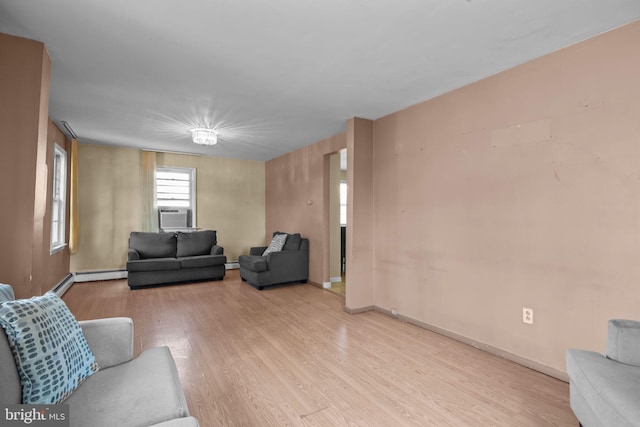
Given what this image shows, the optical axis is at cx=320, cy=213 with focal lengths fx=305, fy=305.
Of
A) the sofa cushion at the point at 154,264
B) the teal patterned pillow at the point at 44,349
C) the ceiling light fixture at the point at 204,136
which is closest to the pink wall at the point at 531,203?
the ceiling light fixture at the point at 204,136

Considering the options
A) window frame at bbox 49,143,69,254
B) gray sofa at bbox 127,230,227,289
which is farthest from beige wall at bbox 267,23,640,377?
window frame at bbox 49,143,69,254

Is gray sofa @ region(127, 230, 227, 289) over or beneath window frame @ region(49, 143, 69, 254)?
beneath

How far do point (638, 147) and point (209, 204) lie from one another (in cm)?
667

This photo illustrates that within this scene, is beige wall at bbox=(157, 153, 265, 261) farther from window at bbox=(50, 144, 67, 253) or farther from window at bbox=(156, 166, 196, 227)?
window at bbox=(50, 144, 67, 253)

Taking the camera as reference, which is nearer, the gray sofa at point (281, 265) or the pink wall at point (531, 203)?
the pink wall at point (531, 203)

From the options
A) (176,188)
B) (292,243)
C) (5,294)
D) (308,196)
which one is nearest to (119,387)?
(5,294)

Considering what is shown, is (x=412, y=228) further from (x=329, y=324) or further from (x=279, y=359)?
(x=279, y=359)

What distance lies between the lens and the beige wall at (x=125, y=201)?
5.73 meters

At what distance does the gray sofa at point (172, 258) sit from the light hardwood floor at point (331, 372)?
1.13 m

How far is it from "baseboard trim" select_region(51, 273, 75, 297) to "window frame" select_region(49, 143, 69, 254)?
1.79 feet

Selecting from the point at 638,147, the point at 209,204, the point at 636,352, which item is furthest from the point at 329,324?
the point at 209,204

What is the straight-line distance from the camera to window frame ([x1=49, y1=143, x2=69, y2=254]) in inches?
181

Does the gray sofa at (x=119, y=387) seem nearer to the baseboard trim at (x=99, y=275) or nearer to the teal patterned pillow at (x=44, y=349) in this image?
the teal patterned pillow at (x=44, y=349)

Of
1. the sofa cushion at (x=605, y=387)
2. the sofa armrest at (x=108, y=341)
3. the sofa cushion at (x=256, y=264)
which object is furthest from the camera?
the sofa cushion at (x=256, y=264)
